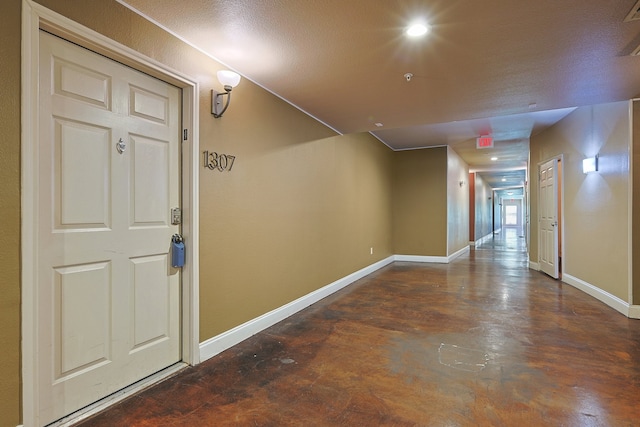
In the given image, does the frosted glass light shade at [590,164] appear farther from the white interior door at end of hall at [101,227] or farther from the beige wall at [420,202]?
the white interior door at end of hall at [101,227]

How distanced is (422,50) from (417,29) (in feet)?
0.93

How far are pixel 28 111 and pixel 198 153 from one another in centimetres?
101

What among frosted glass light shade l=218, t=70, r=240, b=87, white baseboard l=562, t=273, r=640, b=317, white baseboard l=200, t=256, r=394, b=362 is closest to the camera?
frosted glass light shade l=218, t=70, r=240, b=87

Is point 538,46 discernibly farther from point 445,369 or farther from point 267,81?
point 445,369

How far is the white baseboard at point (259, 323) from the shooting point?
2.56 metres

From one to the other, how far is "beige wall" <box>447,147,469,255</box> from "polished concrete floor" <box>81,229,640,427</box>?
3.68 meters

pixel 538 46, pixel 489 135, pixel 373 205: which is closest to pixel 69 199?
pixel 538 46

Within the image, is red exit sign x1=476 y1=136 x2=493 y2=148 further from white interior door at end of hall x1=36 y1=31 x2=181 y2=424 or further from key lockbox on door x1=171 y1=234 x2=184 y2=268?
key lockbox on door x1=171 y1=234 x2=184 y2=268

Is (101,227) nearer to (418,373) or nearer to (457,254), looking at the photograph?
(418,373)

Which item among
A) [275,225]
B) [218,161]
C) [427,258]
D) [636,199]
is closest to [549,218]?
[636,199]

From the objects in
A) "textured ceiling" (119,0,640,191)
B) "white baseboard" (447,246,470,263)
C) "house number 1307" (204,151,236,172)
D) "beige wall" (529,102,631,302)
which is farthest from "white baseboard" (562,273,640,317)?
"house number 1307" (204,151,236,172)

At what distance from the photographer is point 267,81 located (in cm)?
297

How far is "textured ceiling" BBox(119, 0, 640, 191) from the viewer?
6.30ft

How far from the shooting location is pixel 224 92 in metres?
2.65
